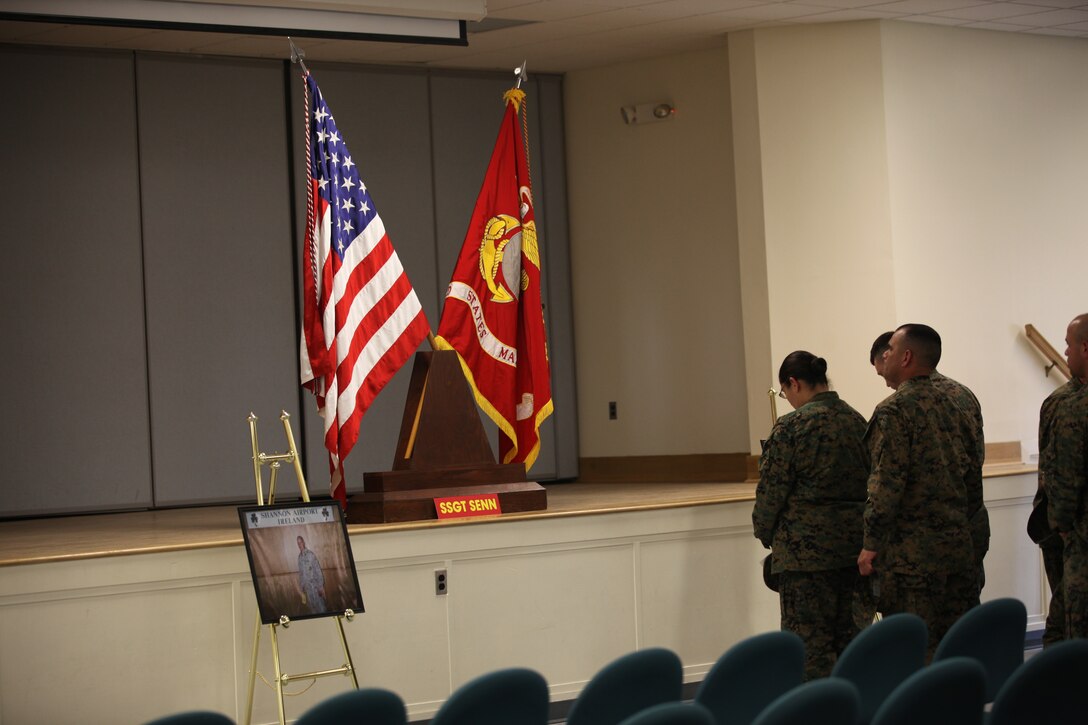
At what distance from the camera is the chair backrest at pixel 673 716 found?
232 cm

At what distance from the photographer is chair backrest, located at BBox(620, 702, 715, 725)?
232 centimetres

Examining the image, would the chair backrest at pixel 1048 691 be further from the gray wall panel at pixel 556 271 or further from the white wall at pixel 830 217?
the gray wall panel at pixel 556 271

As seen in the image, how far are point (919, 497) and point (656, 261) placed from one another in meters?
4.87

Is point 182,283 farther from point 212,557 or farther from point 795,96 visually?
point 795,96

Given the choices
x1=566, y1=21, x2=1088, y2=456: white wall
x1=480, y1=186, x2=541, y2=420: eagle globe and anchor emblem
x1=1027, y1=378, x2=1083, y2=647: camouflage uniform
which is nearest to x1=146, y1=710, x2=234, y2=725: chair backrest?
x1=1027, y1=378, x2=1083, y2=647: camouflage uniform

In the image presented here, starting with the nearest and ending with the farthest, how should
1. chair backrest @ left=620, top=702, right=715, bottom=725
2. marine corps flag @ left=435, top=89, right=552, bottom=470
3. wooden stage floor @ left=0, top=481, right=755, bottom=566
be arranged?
chair backrest @ left=620, top=702, right=715, bottom=725
wooden stage floor @ left=0, top=481, right=755, bottom=566
marine corps flag @ left=435, top=89, right=552, bottom=470

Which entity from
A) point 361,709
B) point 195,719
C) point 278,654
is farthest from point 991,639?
point 278,654

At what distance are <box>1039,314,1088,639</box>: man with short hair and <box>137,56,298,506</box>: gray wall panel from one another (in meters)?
5.78

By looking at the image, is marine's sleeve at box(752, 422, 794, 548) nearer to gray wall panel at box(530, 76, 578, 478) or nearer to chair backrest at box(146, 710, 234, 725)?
chair backrest at box(146, 710, 234, 725)

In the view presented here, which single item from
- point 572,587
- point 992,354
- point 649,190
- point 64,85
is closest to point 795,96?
point 649,190

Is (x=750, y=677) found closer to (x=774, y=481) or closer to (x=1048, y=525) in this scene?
(x=774, y=481)

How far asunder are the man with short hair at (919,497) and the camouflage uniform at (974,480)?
8 centimetres

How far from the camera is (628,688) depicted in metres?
3.02

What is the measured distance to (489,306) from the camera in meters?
7.29
